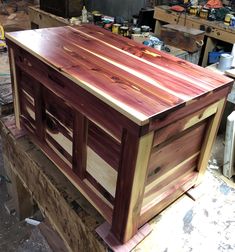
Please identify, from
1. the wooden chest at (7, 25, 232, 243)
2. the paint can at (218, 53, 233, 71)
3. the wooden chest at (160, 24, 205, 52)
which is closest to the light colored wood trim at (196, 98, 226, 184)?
the wooden chest at (7, 25, 232, 243)

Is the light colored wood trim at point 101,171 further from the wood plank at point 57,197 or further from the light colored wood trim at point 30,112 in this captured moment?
the light colored wood trim at point 30,112

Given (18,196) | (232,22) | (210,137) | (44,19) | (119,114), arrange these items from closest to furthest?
(119,114)
(210,137)
(18,196)
(232,22)
(44,19)

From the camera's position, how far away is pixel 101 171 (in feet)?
2.28

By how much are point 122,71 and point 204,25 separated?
77.6 inches

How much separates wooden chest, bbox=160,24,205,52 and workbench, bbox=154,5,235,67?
16.5 inches

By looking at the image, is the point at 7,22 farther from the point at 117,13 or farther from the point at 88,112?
the point at 88,112

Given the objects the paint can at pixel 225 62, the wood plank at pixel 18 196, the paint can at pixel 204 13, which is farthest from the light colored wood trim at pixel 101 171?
the paint can at pixel 204 13

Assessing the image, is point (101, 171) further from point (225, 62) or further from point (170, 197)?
point (225, 62)

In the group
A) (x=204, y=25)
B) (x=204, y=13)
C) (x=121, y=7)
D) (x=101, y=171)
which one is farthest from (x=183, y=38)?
(x=101, y=171)

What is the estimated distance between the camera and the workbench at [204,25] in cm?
223

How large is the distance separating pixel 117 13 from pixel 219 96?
229cm

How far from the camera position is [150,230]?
2.44 feet

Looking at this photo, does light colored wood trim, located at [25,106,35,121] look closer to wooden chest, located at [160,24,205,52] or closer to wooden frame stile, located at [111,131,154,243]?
wooden frame stile, located at [111,131,154,243]

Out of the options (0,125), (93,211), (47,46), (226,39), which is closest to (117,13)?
(226,39)
